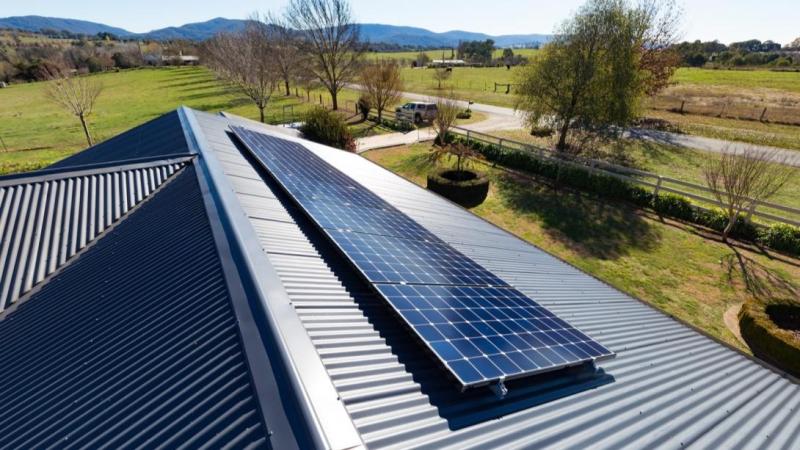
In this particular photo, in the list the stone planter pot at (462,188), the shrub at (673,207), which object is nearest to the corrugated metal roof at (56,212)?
the stone planter pot at (462,188)

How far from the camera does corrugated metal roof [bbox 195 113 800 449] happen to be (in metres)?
3.63

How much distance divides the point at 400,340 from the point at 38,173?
30.6 ft

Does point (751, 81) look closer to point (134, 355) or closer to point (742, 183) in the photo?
point (742, 183)

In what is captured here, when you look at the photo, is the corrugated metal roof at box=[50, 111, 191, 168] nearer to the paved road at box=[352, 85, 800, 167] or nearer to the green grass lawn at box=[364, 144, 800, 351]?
the green grass lawn at box=[364, 144, 800, 351]

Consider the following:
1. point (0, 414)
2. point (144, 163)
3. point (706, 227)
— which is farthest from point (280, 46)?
point (0, 414)

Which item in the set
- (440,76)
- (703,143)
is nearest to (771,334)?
(703,143)

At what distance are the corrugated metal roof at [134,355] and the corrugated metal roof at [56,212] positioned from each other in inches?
23.0

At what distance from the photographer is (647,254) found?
14414 millimetres

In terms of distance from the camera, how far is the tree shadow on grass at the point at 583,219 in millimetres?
15055

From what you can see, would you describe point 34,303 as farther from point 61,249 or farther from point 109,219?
point 109,219

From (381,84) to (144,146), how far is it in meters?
28.7

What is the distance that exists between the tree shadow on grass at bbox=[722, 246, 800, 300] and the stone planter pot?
9.83 m

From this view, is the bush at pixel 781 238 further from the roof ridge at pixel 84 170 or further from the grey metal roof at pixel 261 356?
the roof ridge at pixel 84 170

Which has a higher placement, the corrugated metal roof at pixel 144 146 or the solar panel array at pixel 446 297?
the corrugated metal roof at pixel 144 146
